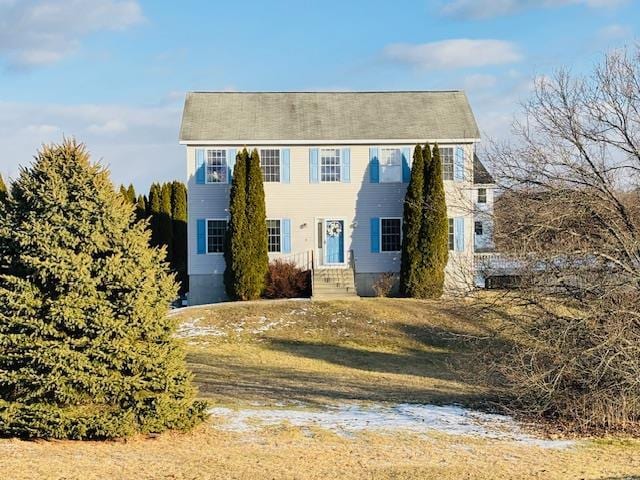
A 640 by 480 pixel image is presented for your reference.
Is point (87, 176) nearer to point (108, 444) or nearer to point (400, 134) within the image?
point (108, 444)

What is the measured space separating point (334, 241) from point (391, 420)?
633 inches

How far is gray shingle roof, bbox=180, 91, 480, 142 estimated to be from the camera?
26.8 m

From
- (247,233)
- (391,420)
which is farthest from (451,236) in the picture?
(391,420)

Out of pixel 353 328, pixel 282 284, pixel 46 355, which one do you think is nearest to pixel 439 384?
pixel 353 328

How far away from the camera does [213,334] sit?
20.7m

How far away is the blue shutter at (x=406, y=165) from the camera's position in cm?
2670

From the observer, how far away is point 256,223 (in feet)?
83.3

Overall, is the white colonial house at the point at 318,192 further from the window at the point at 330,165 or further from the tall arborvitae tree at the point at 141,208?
the tall arborvitae tree at the point at 141,208

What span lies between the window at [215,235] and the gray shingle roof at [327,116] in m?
2.94

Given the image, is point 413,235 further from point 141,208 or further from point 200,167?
point 141,208

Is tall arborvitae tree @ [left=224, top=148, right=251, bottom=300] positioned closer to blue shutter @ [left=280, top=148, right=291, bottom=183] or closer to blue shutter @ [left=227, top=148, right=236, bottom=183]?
blue shutter @ [left=227, top=148, right=236, bottom=183]

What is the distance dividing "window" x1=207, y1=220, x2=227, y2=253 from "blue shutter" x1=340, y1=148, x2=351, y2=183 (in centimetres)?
444

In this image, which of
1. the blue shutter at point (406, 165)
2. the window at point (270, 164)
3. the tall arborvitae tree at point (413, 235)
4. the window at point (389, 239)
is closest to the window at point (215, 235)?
the window at point (270, 164)

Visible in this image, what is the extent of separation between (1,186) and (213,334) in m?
10.8
